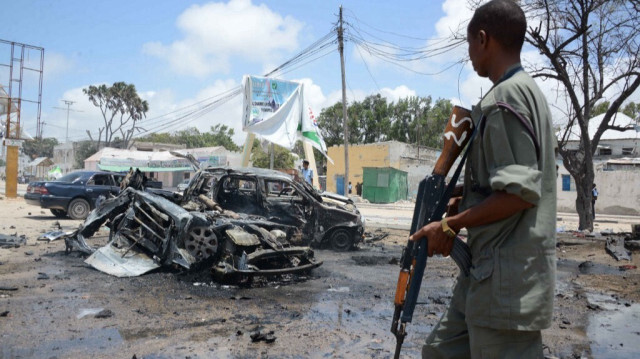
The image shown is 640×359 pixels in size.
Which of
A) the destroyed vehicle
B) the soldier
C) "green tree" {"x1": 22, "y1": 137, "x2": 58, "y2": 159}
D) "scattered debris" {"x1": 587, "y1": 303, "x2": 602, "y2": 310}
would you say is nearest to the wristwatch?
the soldier

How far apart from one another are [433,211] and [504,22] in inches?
31.1

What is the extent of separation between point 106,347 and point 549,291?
351 cm

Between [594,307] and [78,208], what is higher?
[78,208]

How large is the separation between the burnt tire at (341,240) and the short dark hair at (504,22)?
Result: 7722 mm

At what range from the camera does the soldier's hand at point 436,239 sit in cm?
178

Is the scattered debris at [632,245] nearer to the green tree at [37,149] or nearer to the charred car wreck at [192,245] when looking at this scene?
the charred car wreck at [192,245]

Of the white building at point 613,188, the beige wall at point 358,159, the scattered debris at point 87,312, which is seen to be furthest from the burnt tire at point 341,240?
the beige wall at point 358,159

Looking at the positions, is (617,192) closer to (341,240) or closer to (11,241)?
(341,240)

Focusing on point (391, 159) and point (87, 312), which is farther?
point (391, 159)

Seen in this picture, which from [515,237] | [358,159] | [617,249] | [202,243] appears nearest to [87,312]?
[202,243]

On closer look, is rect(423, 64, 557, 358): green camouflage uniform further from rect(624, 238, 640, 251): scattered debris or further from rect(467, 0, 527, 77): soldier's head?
rect(624, 238, 640, 251): scattered debris

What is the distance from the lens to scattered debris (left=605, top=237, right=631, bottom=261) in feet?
27.6

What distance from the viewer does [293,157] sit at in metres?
44.0

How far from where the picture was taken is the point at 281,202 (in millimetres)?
8836
